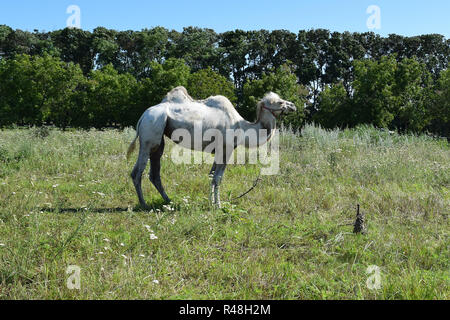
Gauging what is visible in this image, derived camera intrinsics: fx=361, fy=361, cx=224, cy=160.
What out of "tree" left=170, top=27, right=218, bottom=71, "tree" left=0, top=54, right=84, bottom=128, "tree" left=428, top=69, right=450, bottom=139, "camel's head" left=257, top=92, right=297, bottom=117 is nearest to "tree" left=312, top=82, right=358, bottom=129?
"tree" left=428, top=69, right=450, bottom=139

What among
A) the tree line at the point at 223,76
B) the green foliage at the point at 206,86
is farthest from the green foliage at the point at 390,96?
the green foliage at the point at 206,86

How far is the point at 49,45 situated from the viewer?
156 ft

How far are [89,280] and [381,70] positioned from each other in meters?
31.2

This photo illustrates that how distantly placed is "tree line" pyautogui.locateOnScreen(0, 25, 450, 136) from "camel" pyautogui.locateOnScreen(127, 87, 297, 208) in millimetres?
21340

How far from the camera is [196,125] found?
5383 mm

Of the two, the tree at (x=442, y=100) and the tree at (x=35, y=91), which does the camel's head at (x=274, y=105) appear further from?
the tree at (x=35, y=91)

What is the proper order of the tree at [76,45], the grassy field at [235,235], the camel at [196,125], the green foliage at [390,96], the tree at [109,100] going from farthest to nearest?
the tree at [76,45] → the tree at [109,100] → the green foliage at [390,96] → the camel at [196,125] → the grassy field at [235,235]

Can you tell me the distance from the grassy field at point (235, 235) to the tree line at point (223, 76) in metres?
20.3

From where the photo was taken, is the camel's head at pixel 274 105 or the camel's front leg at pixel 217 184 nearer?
the camel's front leg at pixel 217 184

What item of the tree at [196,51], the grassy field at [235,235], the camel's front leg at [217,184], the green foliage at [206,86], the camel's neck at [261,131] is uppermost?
the tree at [196,51]

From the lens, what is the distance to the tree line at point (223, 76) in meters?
30.0

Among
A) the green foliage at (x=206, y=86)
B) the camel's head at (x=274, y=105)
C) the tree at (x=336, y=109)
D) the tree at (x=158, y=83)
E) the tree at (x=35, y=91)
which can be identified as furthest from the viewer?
the tree at (x=35, y=91)

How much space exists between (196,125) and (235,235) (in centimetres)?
188
